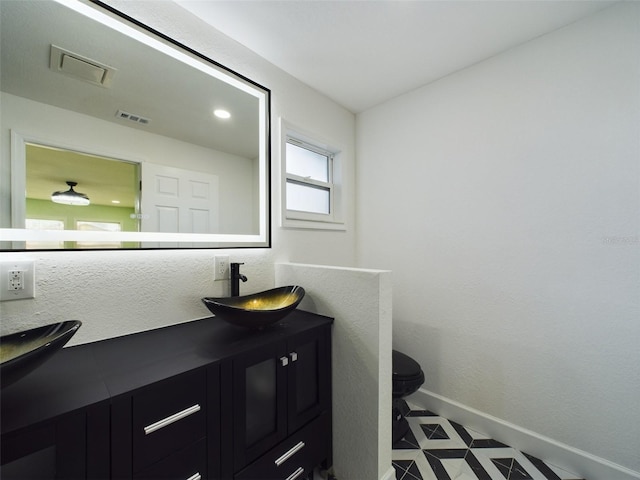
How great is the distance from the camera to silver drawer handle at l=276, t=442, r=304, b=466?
42.2 inches

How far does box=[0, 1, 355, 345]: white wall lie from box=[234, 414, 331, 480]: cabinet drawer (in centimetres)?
72

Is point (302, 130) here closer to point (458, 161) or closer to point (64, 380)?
point (458, 161)

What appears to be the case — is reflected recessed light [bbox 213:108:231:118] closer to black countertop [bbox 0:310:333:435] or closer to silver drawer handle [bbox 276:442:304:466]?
black countertop [bbox 0:310:333:435]

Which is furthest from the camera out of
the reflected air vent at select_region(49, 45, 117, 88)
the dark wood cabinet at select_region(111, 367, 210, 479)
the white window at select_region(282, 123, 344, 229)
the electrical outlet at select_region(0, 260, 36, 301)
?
the white window at select_region(282, 123, 344, 229)

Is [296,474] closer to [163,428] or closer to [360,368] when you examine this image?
[360,368]

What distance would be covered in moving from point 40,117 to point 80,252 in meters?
0.53

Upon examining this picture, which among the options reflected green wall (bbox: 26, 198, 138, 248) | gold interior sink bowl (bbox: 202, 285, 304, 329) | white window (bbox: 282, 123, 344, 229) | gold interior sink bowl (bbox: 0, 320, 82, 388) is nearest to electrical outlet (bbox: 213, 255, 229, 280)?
gold interior sink bowl (bbox: 202, 285, 304, 329)

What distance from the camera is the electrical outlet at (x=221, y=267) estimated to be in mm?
1396

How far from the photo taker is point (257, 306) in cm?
144

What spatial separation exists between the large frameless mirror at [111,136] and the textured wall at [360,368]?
0.73 m

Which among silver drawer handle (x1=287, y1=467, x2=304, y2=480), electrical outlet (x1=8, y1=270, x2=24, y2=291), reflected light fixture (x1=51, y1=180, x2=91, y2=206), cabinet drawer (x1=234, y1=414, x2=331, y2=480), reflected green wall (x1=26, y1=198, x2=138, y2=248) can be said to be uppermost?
reflected light fixture (x1=51, y1=180, x2=91, y2=206)

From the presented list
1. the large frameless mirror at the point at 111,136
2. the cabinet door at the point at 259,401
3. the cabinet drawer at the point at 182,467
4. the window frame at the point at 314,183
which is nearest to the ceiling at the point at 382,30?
the large frameless mirror at the point at 111,136

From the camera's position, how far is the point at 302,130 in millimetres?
1890

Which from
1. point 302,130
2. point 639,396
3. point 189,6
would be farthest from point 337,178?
point 639,396
